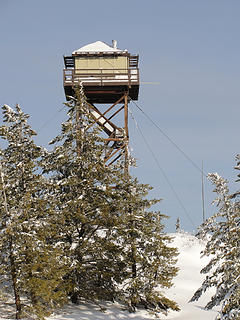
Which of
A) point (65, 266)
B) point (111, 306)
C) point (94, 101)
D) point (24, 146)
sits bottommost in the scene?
point (111, 306)

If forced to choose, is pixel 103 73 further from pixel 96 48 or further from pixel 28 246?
pixel 28 246

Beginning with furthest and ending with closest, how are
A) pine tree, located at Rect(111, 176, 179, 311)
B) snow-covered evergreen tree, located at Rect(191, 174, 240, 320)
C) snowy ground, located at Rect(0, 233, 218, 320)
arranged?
pine tree, located at Rect(111, 176, 179, 311) < snowy ground, located at Rect(0, 233, 218, 320) < snow-covered evergreen tree, located at Rect(191, 174, 240, 320)

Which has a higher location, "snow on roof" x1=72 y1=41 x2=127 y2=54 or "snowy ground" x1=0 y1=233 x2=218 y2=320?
"snow on roof" x1=72 y1=41 x2=127 y2=54

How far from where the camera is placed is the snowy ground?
79.4 ft

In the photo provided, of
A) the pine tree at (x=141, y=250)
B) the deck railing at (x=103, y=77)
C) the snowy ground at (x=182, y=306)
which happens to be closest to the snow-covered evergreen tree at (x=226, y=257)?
the pine tree at (x=141, y=250)

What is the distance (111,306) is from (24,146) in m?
10.7

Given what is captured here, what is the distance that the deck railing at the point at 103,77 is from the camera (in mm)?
35594

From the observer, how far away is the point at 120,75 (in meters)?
36.1

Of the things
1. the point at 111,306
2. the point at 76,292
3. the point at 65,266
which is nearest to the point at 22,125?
the point at 65,266

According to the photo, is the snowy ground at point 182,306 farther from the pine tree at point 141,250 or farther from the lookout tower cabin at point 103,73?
the lookout tower cabin at point 103,73

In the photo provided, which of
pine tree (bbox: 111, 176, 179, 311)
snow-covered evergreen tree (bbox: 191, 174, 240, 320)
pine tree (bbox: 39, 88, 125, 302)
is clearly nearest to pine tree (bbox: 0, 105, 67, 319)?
pine tree (bbox: 39, 88, 125, 302)

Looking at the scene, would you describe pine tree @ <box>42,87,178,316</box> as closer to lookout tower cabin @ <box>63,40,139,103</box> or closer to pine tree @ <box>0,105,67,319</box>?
pine tree @ <box>0,105,67,319</box>

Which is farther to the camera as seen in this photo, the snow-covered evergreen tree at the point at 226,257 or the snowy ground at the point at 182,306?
the snowy ground at the point at 182,306

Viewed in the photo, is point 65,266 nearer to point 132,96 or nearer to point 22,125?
point 22,125
